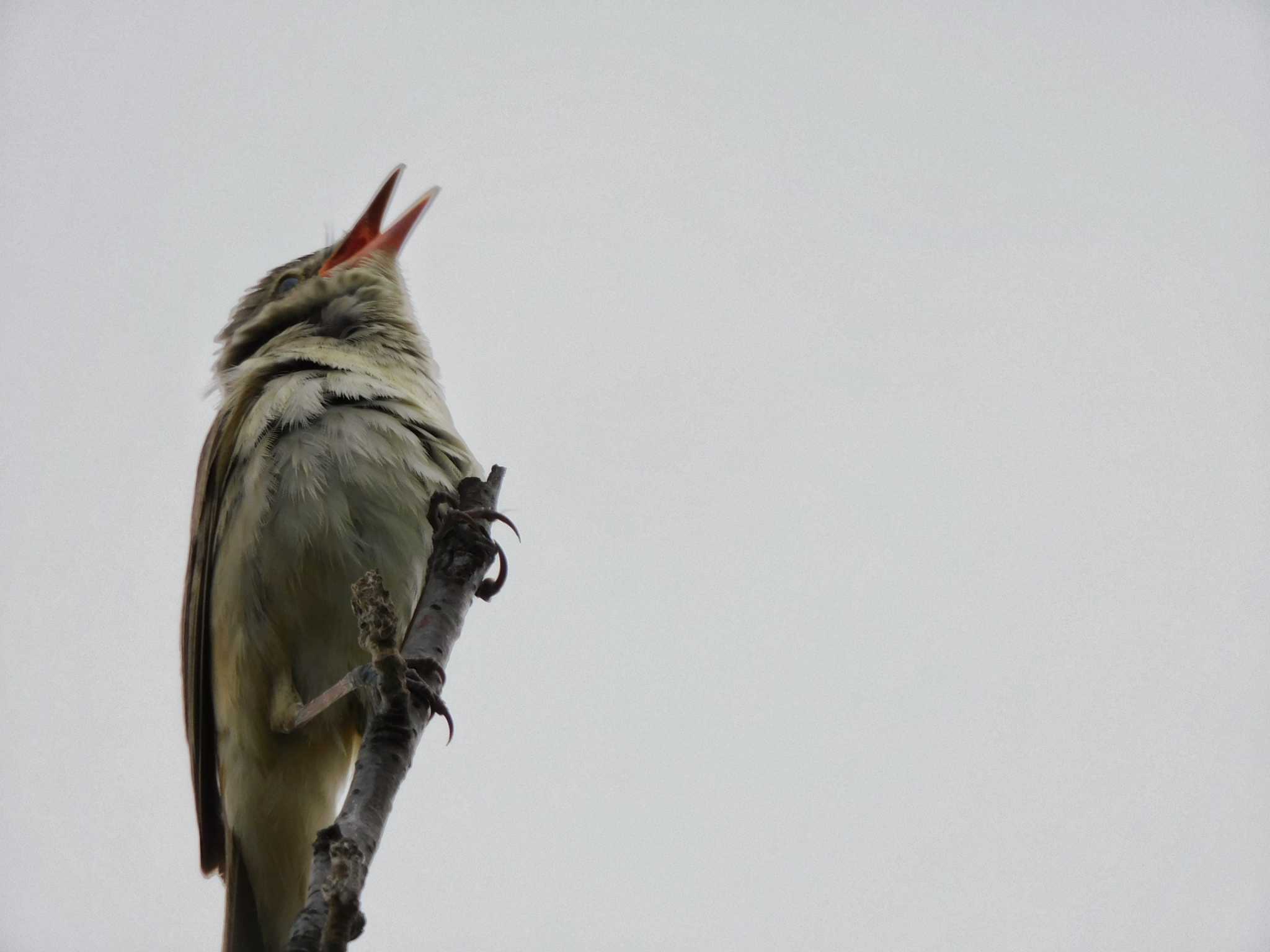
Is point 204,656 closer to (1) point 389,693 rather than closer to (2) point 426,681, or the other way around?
(2) point 426,681

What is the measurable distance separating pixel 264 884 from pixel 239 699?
667 millimetres

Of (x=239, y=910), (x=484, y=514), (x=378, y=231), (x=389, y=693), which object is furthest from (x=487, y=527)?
(x=378, y=231)

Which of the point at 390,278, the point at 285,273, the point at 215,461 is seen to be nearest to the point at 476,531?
the point at 215,461

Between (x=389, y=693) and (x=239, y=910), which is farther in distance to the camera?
(x=239, y=910)

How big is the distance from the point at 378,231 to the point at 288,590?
2.48 m

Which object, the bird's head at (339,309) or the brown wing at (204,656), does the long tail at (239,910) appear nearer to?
the brown wing at (204,656)

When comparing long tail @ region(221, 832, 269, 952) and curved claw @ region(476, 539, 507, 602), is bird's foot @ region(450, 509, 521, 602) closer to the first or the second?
curved claw @ region(476, 539, 507, 602)

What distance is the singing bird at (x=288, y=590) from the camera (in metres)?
4.07

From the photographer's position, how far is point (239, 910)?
4.11 metres

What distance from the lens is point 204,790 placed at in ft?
14.7

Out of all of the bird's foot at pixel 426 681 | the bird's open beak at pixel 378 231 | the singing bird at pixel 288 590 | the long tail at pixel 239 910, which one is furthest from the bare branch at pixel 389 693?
the bird's open beak at pixel 378 231

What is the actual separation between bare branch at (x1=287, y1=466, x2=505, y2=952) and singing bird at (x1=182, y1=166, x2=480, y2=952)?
0.49m

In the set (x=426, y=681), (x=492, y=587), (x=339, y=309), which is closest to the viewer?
(x=426, y=681)

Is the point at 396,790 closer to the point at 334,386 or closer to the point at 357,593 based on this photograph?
the point at 357,593
